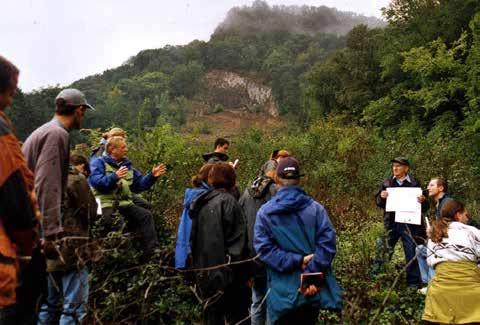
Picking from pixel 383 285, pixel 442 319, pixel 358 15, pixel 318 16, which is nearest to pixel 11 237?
pixel 442 319

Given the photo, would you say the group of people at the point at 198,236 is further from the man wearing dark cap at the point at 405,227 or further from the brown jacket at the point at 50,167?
→ the man wearing dark cap at the point at 405,227

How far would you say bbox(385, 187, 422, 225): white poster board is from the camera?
7199 mm

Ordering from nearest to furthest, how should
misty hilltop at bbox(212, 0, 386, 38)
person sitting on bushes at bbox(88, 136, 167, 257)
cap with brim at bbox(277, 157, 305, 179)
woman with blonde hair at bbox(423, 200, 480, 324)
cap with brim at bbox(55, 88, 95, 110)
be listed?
cap with brim at bbox(55, 88, 95, 110) → cap with brim at bbox(277, 157, 305, 179) → woman with blonde hair at bbox(423, 200, 480, 324) → person sitting on bushes at bbox(88, 136, 167, 257) → misty hilltop at bbox(212, 0, 386, 38)

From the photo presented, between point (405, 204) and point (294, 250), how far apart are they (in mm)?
3886

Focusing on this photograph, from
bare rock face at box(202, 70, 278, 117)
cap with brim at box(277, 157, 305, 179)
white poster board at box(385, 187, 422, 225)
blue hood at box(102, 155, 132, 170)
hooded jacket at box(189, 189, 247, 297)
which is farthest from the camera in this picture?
bare rock face at box(202, 70, 278, 117)

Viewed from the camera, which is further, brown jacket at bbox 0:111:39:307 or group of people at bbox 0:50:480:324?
group of people at bbox 0:50:480:324

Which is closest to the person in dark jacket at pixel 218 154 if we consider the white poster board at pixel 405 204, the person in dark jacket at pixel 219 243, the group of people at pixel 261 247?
the group of people at pixel 261 247

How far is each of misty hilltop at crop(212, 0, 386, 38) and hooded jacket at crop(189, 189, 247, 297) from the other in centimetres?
16338

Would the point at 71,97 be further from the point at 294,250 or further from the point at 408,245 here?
the point at 408,245

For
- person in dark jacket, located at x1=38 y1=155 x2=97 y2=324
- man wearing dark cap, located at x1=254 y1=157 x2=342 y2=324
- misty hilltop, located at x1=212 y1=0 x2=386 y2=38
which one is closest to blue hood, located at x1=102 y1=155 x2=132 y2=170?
person in dark jacket, located at x1=38 y1=155 x2=97 y2=324

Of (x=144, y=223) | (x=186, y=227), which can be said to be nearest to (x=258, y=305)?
(x=186, y=227)

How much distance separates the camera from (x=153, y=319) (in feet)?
18.4

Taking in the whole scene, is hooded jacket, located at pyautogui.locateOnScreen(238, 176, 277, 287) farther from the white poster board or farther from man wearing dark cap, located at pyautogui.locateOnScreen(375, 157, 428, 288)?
the white poster board

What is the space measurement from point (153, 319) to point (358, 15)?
204934mm
